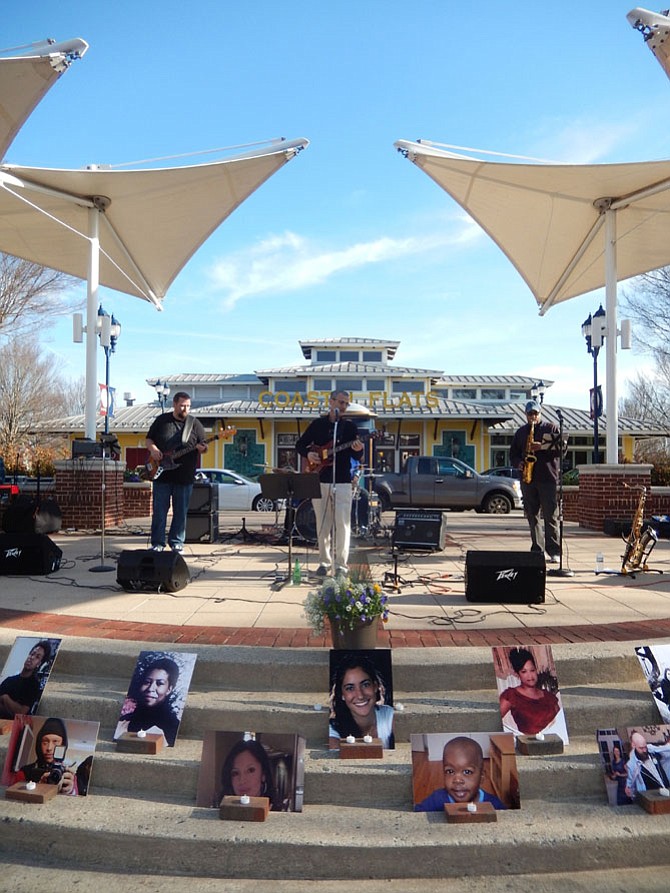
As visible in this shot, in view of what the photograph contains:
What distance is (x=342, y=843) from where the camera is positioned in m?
2.78

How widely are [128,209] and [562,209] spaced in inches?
308

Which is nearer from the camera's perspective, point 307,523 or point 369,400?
point 307,523

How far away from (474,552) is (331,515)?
151 cm

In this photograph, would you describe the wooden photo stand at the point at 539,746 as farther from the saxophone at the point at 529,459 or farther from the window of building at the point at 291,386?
the window of building at the point at 291,386

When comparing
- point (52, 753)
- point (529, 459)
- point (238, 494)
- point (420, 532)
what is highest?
point (529, 459)

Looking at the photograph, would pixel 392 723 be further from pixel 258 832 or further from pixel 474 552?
pixel 474 552

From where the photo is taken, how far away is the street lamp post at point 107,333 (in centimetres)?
1126

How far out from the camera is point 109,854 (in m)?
2.87

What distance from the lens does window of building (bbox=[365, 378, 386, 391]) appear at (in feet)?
101

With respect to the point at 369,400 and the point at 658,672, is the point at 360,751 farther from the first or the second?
the point at 369,400

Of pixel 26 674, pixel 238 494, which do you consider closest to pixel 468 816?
pixel 26 674

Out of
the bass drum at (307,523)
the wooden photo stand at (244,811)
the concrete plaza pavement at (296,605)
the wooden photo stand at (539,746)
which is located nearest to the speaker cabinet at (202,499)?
the concrete plaza pavement at (296,605)

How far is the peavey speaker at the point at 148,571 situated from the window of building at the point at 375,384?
2501cm

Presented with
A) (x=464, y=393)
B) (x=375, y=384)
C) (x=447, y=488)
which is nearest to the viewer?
(x=447, y=488)
